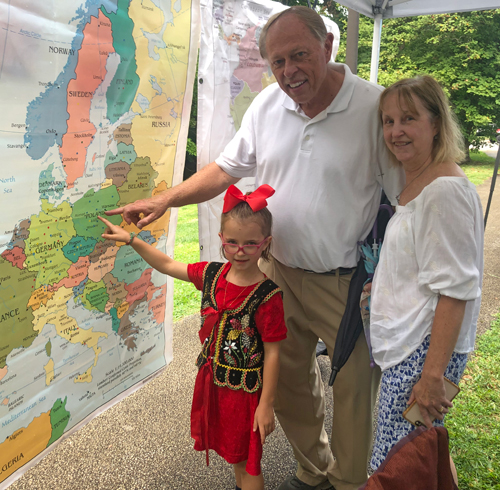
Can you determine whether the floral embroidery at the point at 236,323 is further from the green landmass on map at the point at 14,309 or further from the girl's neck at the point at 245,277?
the green landmass on map at the point at 14,309

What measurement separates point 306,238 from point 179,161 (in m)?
0.76

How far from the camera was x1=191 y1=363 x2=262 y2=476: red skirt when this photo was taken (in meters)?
1.76

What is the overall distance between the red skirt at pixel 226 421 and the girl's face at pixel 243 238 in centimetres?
46

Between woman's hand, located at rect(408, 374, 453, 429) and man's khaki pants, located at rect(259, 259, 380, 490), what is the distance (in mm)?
405

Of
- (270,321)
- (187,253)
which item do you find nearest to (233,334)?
(270,321)

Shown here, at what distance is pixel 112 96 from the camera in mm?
1749

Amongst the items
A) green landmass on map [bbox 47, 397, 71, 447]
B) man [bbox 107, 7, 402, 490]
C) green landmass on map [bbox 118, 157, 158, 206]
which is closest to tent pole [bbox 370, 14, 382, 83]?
man [bbox 107, 7, 402, 490]

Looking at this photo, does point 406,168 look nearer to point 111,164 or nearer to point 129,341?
point 111,164

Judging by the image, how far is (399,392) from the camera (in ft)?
5.15

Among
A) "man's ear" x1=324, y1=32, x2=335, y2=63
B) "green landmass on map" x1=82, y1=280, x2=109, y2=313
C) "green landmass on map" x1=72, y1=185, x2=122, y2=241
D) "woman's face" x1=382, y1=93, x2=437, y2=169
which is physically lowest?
"green landmass on map" x1=82, y1=280, x2=109, y2=313

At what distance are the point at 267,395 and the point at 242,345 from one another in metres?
0.21

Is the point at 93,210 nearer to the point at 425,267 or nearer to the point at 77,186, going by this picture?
the point at 77,186

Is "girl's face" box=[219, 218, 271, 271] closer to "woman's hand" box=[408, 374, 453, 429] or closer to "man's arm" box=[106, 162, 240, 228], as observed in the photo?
"man's arm" box=[106, 162, 240, 228]

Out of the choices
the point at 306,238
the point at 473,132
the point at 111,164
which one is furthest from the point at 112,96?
the point at 473,132
